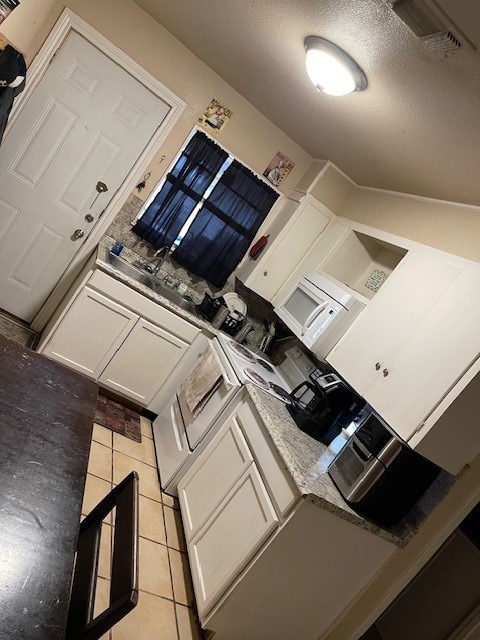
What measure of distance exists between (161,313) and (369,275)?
1631mm

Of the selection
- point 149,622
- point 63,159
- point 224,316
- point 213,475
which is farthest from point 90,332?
point 149,622

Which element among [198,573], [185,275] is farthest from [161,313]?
[198,573]

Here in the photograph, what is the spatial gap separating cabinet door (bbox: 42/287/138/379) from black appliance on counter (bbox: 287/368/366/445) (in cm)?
139

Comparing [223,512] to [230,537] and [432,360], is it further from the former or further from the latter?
[432,360]

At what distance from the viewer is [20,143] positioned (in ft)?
10.0

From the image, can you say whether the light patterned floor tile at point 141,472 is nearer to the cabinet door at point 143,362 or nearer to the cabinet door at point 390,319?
the cabinet door at point 143,362

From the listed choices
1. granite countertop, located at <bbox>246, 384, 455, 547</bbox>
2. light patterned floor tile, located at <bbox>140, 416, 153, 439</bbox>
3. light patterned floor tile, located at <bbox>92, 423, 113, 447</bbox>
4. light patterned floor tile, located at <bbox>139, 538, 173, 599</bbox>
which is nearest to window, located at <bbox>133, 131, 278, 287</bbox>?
light patterned floor tile, located at <bbox>140, 416, 153, 439</bbox>

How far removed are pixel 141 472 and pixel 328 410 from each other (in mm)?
1308

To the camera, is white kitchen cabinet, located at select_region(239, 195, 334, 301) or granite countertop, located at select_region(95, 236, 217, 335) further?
white kitchen cabinet, located at select_region(239, 195, 334, 301)

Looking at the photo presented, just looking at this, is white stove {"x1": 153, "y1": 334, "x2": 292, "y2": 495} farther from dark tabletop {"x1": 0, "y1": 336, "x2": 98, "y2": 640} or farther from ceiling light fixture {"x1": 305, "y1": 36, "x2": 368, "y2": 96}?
ceiling light fixture {"x1": 305, "y1": 36, "x2": 368, "y2": 96}

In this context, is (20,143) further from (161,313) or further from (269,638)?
(269,638)

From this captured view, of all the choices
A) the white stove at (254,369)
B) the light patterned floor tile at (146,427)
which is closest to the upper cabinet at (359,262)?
the white stove at (254,369)

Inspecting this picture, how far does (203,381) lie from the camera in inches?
115

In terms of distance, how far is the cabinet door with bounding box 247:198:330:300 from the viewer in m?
3.50
